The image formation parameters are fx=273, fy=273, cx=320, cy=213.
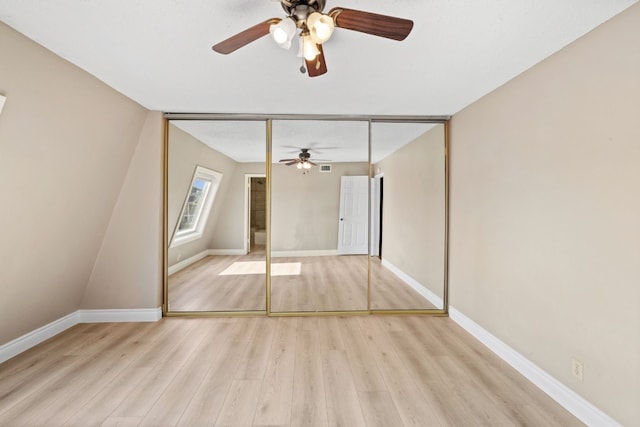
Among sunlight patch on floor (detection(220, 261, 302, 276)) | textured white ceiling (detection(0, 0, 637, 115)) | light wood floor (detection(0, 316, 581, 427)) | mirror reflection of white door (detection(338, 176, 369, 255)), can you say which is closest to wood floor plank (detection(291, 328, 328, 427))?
light wood floor (detection(0, 316, 581, 427))

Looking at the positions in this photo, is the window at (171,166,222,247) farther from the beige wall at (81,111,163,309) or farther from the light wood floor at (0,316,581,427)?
the light wood floor at (0,316,581,427)

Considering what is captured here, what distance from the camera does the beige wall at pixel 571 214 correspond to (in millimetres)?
1469

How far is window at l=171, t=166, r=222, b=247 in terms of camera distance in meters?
3.34

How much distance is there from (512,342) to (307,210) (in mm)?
2393

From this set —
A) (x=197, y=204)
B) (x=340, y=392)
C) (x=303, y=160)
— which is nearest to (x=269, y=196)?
(x=303, y=160)

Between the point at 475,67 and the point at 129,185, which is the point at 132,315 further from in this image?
the point at 475,67

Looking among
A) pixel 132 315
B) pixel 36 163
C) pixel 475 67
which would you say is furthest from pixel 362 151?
pixel 132 315

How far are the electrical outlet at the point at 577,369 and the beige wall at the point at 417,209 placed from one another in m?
1.51

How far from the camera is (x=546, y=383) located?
1.93 meters

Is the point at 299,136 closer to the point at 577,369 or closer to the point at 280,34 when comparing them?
the point at 280,34

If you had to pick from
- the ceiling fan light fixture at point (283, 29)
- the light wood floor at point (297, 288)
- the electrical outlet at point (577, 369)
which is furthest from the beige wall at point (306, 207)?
the electrical outlet at point (577, 369)

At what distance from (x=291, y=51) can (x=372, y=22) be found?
79 cm

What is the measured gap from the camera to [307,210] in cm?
346

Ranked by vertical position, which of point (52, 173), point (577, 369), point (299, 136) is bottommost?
point (577, 369)
